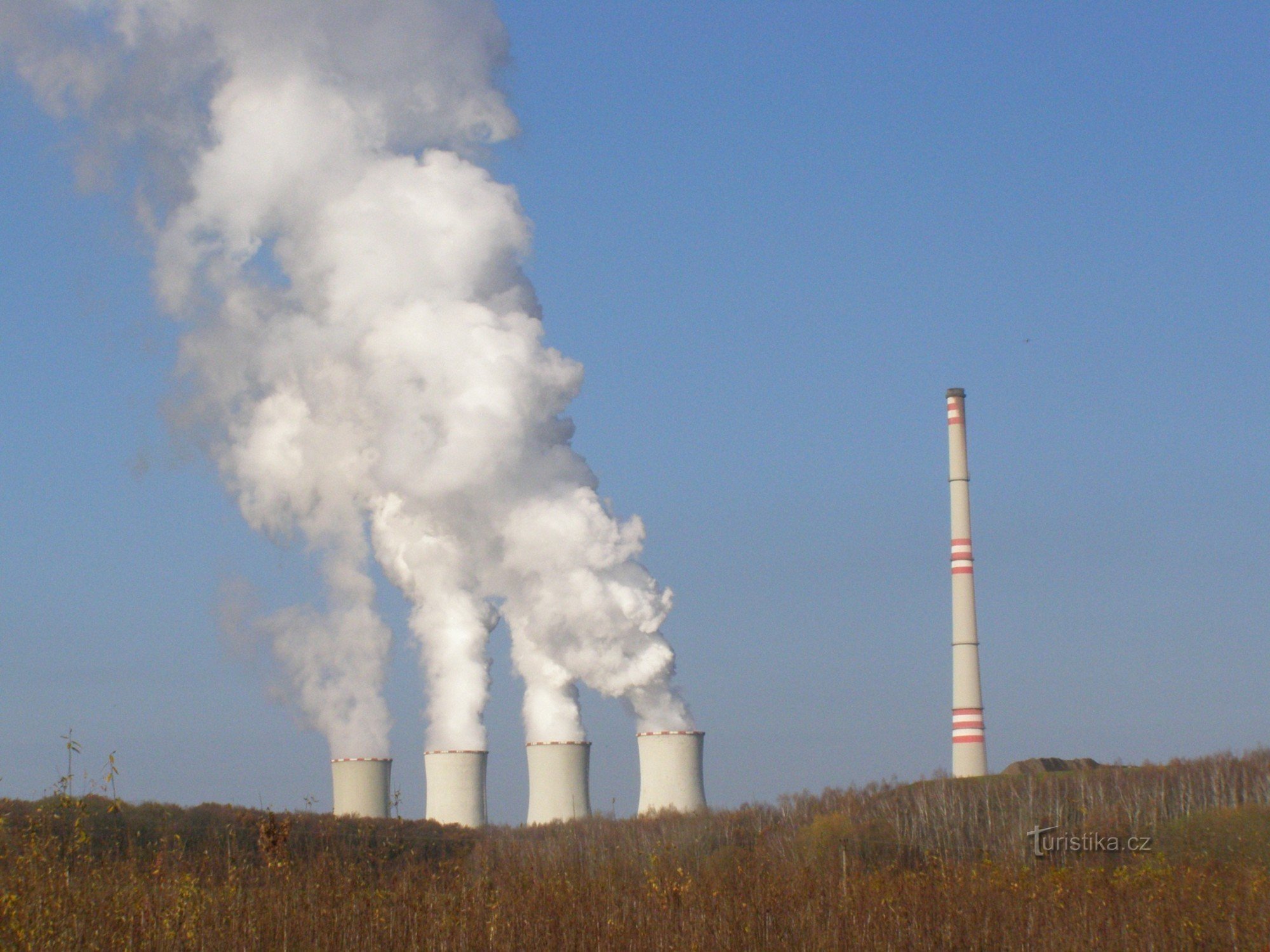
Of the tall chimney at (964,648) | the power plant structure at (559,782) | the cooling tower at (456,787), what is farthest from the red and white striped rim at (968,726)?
the cooling tower at (456,787)

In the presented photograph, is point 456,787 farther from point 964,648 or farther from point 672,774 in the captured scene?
point 964,648

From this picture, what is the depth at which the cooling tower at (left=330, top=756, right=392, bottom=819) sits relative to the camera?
3116cm

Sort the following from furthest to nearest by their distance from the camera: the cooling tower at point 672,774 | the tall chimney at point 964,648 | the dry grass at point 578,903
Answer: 1. the tall chimney at point 964,648
2. the cooling tower at point 672,774
3. the dry grass at point 578,903

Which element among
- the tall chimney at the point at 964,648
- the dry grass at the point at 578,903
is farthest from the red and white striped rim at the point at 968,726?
the dry grass at the point at 578,903

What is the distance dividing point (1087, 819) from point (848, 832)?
5.19 m

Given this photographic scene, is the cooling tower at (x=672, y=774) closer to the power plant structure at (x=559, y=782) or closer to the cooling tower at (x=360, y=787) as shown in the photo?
the power plant structure at (x=559, y=782)

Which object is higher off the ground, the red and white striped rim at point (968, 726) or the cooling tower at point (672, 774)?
the red and white striped rim at point (968, 726)

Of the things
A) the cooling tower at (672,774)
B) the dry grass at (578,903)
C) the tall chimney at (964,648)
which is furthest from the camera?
the tall chimney at (964,648)

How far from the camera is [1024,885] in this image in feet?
41.6

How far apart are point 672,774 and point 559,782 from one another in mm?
2508

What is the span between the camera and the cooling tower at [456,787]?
30062 mm

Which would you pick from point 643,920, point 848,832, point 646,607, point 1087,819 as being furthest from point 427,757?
point 643,920

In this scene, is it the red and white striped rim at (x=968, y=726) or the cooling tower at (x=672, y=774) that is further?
the red and white striped rim at (x=968, y=726)

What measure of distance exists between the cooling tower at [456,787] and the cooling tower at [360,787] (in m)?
1.24
